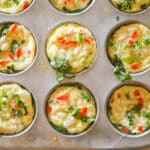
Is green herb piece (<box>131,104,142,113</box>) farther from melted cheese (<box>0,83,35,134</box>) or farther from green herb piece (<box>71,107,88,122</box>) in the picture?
melted cheese (<box>0,83,35,134</box>)

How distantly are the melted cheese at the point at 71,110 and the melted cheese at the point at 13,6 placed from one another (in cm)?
71

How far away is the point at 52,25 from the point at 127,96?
791mm

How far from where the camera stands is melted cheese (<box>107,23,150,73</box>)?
3670 millimetres

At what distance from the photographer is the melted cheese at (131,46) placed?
12.0 ft

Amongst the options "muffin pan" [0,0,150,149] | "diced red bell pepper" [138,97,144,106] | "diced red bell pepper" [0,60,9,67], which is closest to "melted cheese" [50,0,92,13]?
"muffin pan" [0,0,150,149]

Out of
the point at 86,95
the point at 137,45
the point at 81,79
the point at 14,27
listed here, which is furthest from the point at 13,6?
the point at 137,45

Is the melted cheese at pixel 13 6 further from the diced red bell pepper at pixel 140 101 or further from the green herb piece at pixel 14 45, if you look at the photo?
the diced red bell pepper at pixel 140 101

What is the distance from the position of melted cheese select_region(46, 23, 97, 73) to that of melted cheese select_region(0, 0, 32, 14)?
12.3 inches

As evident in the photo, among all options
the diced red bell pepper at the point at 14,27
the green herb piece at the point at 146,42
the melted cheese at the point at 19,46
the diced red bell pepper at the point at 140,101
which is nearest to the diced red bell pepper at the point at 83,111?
the diced red bell pepper at the point at 140,101

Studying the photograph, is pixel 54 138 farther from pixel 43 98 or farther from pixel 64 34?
pixel 64 34

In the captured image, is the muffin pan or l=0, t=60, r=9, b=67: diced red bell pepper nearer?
the muffin pan

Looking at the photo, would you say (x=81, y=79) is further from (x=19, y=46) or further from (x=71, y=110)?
(x=19, y=46)

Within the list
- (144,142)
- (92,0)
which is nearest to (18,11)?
(92,0)

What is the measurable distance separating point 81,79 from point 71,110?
0.82 feet
